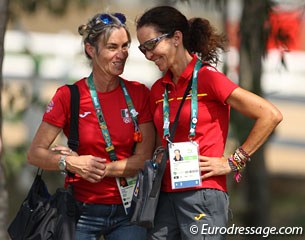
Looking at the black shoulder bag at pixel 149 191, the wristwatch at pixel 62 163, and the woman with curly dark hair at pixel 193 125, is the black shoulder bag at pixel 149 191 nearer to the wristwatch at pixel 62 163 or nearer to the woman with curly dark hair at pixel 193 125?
the woman with curly dark hair at pixel 193 125

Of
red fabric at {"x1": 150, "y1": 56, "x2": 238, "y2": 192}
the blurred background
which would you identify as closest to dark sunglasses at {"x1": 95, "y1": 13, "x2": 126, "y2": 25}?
the blurred background

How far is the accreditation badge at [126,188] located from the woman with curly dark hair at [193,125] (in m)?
0.28

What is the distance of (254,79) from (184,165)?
4.27m

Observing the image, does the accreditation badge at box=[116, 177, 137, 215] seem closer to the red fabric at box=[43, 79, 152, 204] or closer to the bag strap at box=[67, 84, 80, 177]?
the red fabric at box=[43, 79, 152, 204]

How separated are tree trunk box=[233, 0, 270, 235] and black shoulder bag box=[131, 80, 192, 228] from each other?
288cm

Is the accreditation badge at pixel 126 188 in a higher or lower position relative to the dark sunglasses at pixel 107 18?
lower

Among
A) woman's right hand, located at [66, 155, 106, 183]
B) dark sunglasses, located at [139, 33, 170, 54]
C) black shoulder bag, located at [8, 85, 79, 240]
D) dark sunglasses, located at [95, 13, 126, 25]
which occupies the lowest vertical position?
black shoulder bag, located at [8, 85, 79, 240]

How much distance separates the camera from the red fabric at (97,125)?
5.02 meters

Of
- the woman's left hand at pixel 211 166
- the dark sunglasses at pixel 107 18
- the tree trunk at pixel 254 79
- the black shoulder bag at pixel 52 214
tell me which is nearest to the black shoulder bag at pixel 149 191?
the woman's left hand at pixel 211 166

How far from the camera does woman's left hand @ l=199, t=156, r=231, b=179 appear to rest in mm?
4668

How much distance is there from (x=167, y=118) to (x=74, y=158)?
0.58 metres

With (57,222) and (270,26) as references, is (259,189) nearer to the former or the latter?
(270,26)

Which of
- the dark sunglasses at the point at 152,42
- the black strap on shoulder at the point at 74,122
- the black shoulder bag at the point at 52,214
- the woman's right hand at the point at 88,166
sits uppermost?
the dark sunglasses at the point at 152,42

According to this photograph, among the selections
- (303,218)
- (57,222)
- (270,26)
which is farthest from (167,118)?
(303,218)
